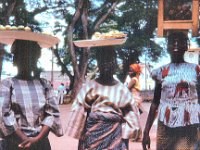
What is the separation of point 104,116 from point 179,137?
0.70 m

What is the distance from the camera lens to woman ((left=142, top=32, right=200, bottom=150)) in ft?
14.0

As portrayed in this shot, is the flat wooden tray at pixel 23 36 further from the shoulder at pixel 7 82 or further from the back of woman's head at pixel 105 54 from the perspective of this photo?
the back of woman's head at pixel 105 54

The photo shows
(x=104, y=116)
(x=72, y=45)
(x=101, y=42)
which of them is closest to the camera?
(x=104, y=116)

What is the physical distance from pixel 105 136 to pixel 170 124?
1.91ft

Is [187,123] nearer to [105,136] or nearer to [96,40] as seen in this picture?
[105,136]

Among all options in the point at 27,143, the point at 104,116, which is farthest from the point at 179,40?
the point at 27,143

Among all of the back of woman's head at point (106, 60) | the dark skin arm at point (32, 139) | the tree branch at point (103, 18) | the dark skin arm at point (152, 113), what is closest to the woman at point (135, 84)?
the dark skin arm at point (152, 113)

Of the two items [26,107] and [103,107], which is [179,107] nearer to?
[103,107]

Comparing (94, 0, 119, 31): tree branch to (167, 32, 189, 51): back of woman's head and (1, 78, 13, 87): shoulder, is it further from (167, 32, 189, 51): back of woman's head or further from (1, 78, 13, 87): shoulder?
(1, 78, 13, 87): shoulder

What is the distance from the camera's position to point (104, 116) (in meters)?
4.14

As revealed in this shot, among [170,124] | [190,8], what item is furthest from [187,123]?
[190,8]

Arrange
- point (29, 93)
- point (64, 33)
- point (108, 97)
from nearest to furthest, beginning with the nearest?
1. point (29, 93)
2. point (108, 97)
3. point (64, 33)

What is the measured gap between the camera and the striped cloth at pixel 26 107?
12.3ft

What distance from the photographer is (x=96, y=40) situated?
4.23m
